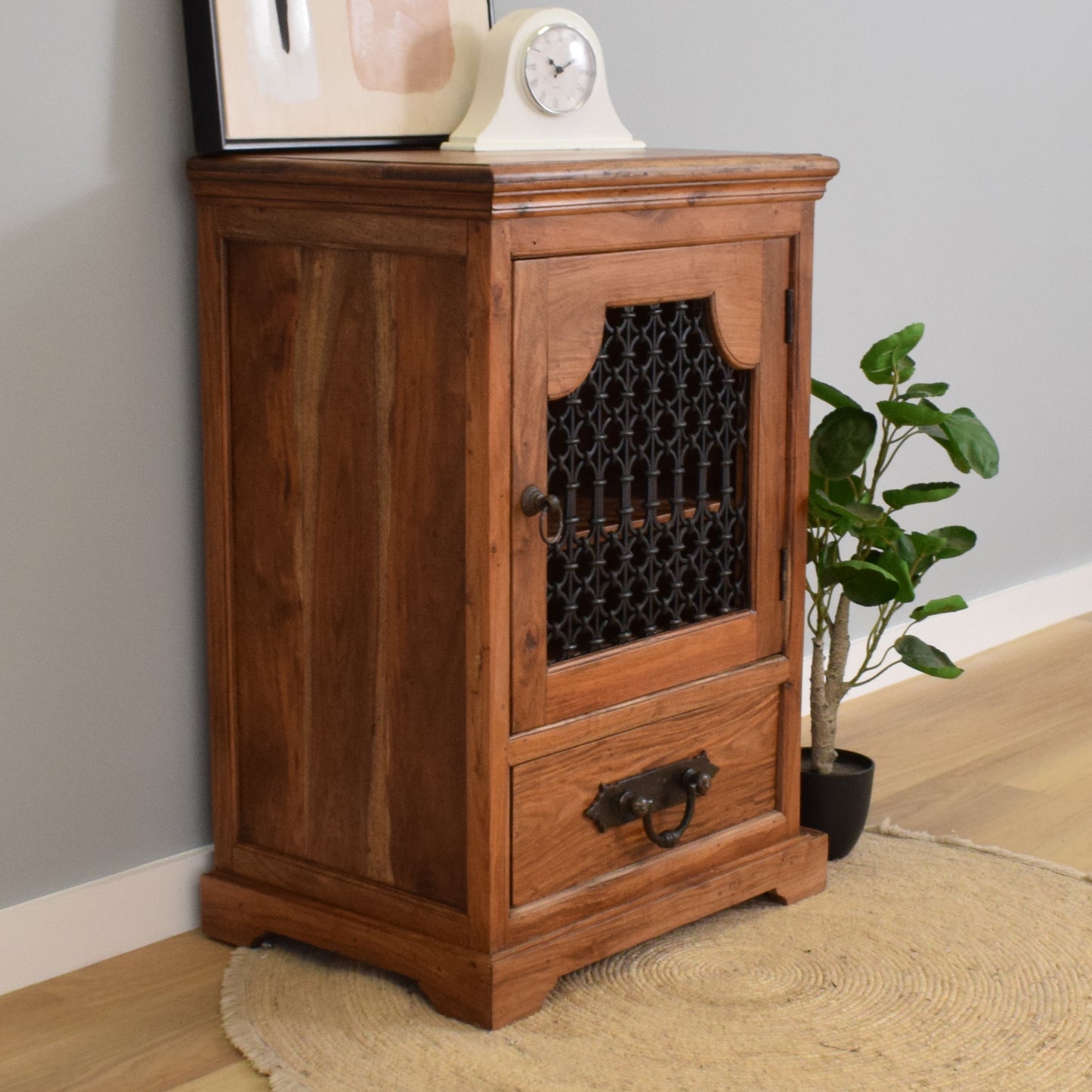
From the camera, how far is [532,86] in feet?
6.35

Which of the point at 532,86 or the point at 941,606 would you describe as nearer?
the point at 532,86

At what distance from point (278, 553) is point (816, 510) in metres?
0.71

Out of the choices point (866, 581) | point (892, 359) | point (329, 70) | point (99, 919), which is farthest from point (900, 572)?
point (99, 919)

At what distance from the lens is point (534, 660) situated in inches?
69.5

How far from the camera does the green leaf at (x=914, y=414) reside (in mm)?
2082

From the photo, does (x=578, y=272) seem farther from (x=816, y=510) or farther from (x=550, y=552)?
(x=816, y=510)

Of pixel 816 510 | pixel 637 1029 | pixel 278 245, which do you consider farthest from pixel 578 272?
pixel 637 1029

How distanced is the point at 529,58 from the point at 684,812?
0.90m

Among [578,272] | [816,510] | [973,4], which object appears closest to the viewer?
[578,272]

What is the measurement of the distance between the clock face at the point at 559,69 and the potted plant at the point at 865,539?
0.49m

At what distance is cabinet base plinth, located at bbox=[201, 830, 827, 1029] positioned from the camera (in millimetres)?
1775

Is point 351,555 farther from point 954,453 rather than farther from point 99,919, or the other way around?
point 954,453

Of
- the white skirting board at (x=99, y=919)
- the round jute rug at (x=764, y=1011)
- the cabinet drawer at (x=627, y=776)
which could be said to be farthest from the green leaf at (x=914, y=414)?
the white skirting board at (x=99, y=919)

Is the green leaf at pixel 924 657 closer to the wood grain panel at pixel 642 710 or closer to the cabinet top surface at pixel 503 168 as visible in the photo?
the wood grain panel at pixel 642 710
